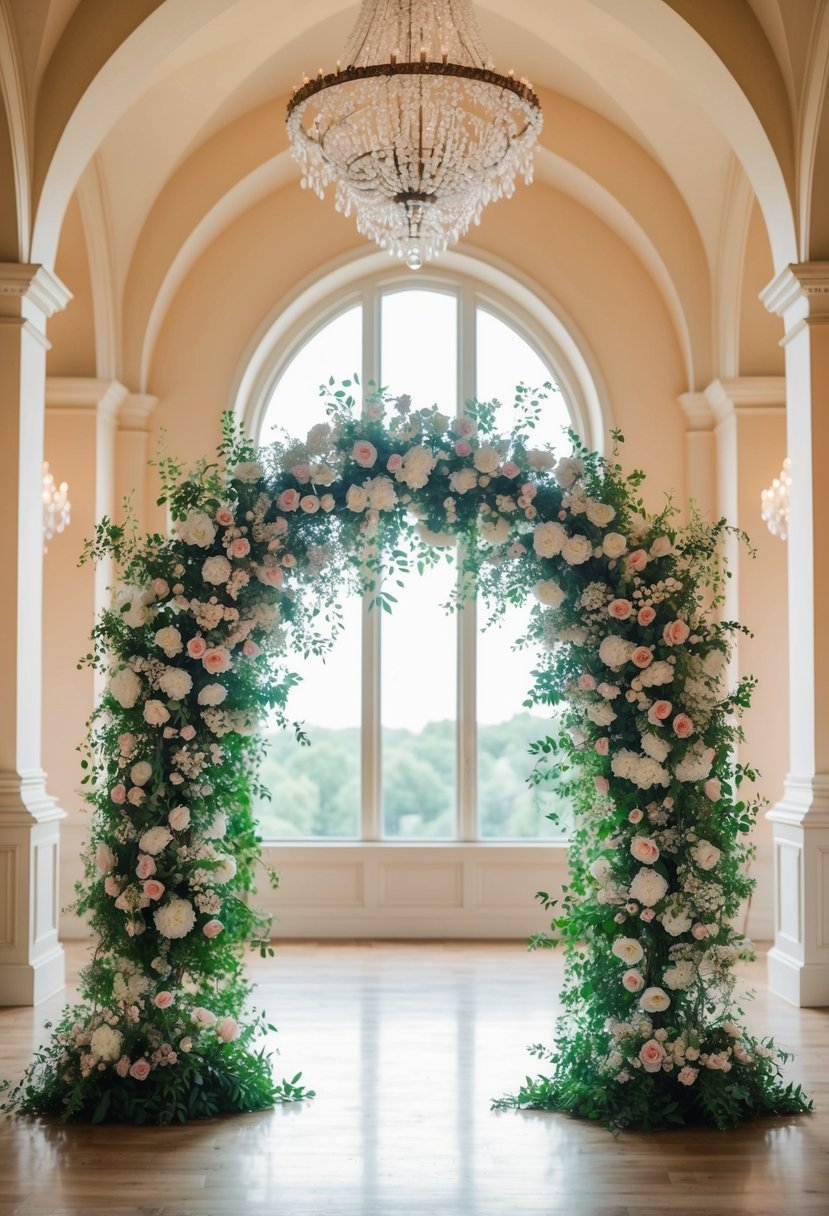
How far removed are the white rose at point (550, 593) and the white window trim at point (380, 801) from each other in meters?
4.44

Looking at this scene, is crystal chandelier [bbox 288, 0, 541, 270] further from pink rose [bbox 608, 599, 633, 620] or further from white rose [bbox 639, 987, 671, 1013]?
white rose [bbox 639, 987, 671, 1013]

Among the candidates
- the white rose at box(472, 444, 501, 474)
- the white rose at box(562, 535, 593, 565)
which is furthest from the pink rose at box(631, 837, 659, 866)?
the white rose at box(472, 444, 501, 474)

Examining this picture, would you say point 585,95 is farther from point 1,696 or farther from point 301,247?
point 1,696

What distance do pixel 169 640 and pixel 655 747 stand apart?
6.09ft

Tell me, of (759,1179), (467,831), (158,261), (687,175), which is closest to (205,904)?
(759,1179)

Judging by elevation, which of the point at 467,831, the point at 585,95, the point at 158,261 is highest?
the point at 585,95

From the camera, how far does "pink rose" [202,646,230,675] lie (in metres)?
5.19

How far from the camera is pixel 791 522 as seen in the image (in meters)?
7.41

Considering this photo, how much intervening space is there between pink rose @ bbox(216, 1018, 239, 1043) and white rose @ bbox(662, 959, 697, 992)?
1629 millimetres

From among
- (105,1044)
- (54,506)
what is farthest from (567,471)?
(54,506)

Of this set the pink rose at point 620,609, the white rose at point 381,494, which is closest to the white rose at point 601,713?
the pink rose at point 620,609

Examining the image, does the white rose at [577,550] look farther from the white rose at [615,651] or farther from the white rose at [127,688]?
the white rose at [127,688]

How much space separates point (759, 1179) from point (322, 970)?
13.3 ft

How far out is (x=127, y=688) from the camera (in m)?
5.21
